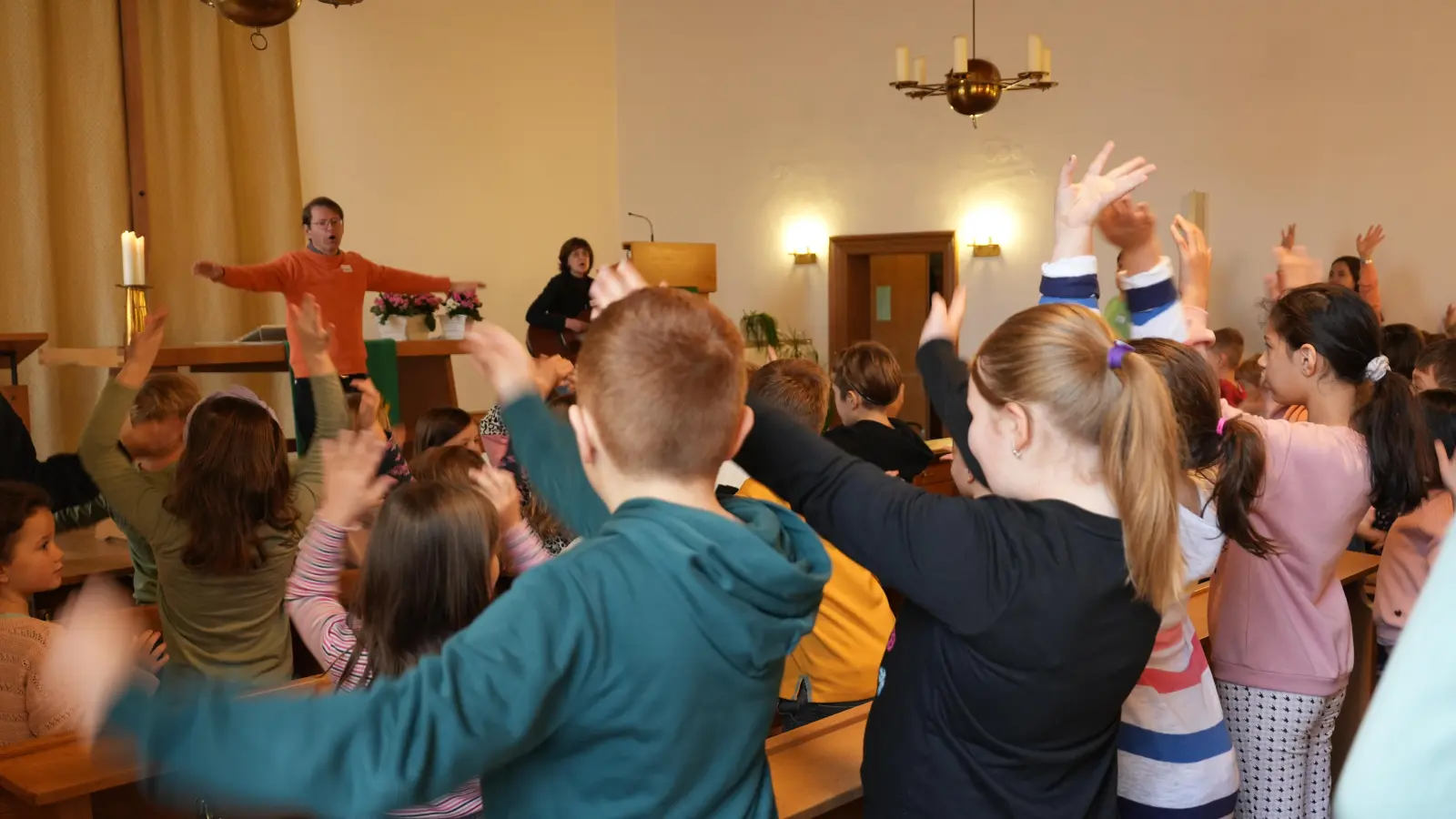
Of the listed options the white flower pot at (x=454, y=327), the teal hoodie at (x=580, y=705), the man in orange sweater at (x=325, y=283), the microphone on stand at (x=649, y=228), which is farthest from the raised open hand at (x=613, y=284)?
the microphone on stand at (x=649, y=228)

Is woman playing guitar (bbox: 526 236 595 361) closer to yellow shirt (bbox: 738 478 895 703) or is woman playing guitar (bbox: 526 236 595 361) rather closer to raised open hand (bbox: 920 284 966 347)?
yellow shirt (bbox: 738 478 895 703)

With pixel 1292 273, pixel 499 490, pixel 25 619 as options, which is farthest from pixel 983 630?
pixel 1292 273

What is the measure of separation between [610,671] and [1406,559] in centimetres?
260

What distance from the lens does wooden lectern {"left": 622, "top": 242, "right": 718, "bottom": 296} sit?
9281 millimetres

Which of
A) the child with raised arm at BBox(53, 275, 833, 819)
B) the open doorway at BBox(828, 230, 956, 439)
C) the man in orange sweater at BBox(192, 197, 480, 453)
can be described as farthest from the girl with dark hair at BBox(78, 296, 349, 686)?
the open doorway at BBox(828, 230, 956, 439)

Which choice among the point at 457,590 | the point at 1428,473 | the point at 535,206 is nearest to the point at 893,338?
the point at 535,206

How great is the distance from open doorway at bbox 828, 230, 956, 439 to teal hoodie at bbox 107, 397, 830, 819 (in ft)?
27.7

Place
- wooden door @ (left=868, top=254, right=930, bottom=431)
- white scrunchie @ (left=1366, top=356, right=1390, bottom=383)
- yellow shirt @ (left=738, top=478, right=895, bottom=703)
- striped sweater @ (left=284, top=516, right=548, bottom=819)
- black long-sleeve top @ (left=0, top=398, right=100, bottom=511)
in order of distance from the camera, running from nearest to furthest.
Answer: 1. striped sweater @ (left=284, top=516, right=548, bottom=819)
2. white scrunchie @ (left=1366, top=356, right=1390, bottom=383)
3. yellow shirt @ (left=738, top=478, right=895, bottom=703)
4. black long-sleeve top @ (left=0, top=398, right=100, bottom=511)
5. wooden door @ (left=868, top=254, right=930, bottom=431)

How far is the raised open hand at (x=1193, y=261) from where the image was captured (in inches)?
92.5

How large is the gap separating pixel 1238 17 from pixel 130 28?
7.78 metres

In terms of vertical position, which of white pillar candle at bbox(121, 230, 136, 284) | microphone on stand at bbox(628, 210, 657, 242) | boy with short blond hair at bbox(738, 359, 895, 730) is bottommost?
boy with short blond hair at bbox(738, 359, 895, 730)

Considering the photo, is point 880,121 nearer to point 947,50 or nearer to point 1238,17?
point 947,50

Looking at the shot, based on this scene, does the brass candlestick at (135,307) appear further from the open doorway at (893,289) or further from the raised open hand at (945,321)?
the open doorway at (893,289)

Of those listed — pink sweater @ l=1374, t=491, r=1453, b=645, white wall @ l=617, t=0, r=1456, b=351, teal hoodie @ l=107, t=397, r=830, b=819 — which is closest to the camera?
teal hoodie @ l=107, t=397, r=830, b=819
